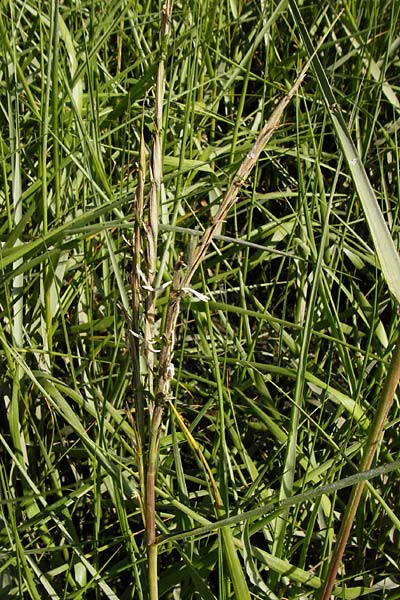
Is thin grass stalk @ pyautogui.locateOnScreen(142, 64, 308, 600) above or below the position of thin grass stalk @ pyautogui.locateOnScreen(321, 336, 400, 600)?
above

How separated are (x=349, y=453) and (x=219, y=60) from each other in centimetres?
112

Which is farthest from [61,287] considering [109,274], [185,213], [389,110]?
[389,110]

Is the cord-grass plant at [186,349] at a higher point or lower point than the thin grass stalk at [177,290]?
lower

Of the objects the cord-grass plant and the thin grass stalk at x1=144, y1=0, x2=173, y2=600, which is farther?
the cord-grass plant

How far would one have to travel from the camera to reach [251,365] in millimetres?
1249

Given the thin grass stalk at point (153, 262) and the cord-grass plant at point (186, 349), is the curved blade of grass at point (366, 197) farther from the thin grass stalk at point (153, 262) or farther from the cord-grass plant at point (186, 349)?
the thin grass stalk at point (153, 262)

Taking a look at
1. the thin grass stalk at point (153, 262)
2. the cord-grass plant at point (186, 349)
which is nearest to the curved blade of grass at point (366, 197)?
the cord-grass plant at point (186, 349)

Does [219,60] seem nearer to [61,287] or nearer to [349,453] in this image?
[61,287]

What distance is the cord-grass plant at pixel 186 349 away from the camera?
102 cm

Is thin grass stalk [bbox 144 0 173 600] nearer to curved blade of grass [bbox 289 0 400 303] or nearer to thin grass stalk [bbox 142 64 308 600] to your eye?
thin grass stalk [bbox 142 64 308 600]

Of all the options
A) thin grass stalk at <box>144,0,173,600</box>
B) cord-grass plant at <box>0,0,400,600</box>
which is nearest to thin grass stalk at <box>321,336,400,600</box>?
cord-grass plant at <box>0,0,400,600</box>

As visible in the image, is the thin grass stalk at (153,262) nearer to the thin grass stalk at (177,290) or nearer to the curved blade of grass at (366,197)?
the thin grass stalk at (177,290)

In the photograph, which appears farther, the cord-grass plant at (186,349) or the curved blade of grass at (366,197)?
the cord-grass plant at (186,349)

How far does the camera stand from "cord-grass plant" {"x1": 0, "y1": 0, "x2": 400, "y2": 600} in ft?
3.34
